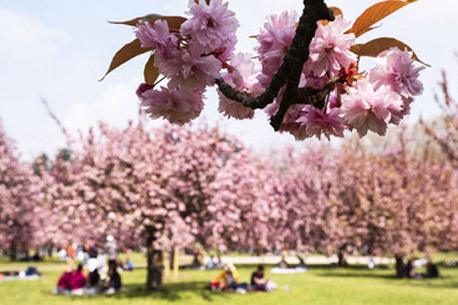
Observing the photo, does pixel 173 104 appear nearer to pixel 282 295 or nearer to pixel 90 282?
pixel 282 295


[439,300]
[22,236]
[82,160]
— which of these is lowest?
[439,300]

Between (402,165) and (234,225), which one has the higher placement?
(402,165)

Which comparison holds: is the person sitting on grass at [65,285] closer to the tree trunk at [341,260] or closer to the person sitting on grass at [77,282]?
the person sitting on grass at [77,282]

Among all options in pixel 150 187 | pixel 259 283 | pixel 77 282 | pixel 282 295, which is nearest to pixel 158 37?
pixel 150 187

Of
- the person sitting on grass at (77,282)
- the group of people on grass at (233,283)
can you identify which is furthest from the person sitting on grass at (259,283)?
the person sitting on grass at (77,282)

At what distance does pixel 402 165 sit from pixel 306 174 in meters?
6.65

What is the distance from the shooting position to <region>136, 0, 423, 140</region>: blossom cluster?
1458 millimetres

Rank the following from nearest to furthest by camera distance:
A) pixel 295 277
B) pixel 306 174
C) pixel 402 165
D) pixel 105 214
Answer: pixel 105 214, pixel 295 277, pixel 402 165, pixel 306 174

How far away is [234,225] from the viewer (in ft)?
53.1

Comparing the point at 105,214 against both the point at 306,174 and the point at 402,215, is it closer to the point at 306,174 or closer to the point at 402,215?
the point at 402,215

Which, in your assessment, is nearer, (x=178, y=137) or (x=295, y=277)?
(x=178, y=137)

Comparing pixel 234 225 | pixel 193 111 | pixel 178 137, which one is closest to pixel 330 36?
pixel 193 111

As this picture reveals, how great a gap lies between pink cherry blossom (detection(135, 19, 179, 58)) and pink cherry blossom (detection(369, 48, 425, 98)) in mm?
659

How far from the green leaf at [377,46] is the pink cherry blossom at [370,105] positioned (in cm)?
10
